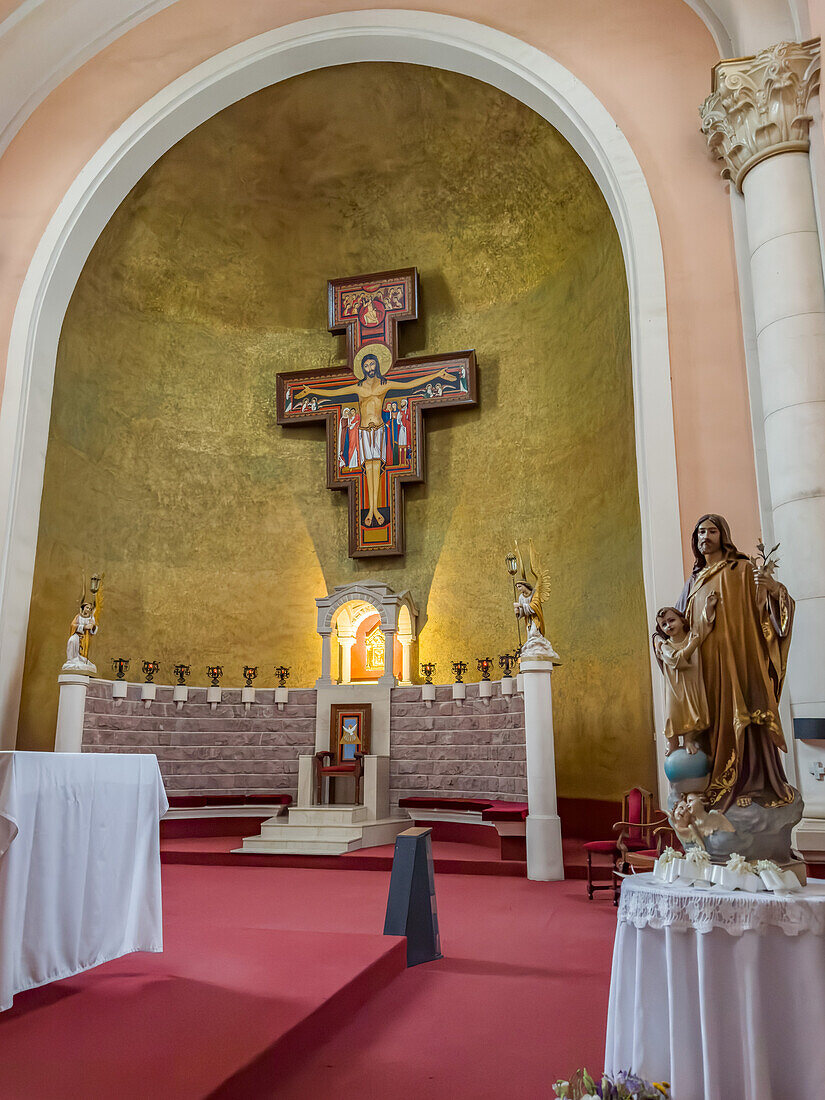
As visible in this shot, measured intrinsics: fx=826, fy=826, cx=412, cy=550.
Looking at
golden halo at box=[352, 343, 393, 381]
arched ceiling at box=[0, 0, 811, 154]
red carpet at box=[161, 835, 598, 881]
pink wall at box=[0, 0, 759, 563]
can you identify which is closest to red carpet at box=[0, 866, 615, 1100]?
red carpet at box=[161, 835, 598, 881]

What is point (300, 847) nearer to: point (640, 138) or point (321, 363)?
point (321, 363)

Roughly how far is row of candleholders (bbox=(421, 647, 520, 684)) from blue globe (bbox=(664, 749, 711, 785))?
621cm

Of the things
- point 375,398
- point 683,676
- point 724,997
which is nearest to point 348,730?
point 375,398

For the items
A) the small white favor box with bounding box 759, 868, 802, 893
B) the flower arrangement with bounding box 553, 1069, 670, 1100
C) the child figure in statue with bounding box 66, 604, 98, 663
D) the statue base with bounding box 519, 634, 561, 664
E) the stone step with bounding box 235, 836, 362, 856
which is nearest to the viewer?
the flower arrangement with bounding box 553, 1069, 670, 1100

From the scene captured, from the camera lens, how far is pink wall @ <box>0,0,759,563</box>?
23.0 ft

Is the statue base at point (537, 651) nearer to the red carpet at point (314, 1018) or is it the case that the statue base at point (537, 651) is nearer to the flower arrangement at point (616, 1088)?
the red carpet at point (314, 1018)

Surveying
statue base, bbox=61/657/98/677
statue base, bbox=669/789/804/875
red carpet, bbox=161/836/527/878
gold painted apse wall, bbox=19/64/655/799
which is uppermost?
gold painted apse wall, bbox=19/64/655/799

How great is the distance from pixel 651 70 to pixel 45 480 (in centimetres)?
794

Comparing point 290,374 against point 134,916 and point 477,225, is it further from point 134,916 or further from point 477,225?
point 134,916

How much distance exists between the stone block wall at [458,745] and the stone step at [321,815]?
4.81 ft

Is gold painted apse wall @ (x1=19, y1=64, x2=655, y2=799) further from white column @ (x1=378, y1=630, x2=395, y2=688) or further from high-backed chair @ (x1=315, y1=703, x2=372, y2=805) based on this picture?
high-backed chair @ (x1=315, y1=703, x2=372, y2=805)

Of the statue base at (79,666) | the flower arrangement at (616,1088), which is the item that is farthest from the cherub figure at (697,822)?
the statue base at (79,666)

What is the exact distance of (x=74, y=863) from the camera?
11.6ft

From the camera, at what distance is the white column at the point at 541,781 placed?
7332mm
